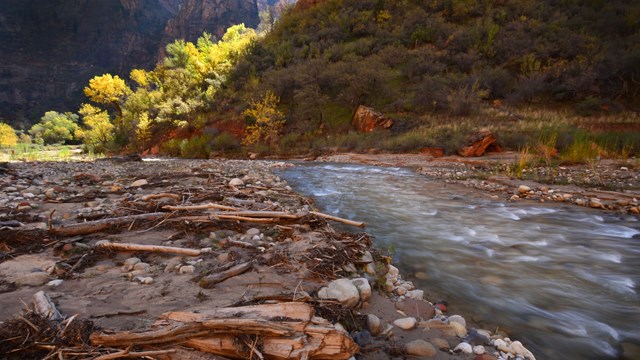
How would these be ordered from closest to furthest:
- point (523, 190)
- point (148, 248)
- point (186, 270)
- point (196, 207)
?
point (186, 270)
point (148, 248)
point (196, 207)
point (523, 190)

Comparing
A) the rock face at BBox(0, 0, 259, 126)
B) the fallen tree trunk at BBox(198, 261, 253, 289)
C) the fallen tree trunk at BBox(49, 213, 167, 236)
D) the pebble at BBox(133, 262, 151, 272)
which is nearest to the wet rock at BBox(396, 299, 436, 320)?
the fallen tree trunk at BBox(198, 261, 253, 289)

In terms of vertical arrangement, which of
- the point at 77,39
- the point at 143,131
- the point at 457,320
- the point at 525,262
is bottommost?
the point at 525,262

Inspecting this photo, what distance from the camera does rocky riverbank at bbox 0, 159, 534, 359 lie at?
1.53 metres

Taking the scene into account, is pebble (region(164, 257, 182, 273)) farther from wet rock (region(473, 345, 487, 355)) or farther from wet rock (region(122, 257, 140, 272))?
wet rock (region(473, 345, 487, 355))

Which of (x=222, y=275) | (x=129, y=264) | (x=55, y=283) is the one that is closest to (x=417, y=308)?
(x=222, y=275)

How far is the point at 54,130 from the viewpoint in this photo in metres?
58.0

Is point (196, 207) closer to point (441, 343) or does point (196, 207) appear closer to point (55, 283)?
point (55, 283)

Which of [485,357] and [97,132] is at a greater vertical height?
[97,132]

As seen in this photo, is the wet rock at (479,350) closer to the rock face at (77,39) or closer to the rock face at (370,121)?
the rock face at (370,121)

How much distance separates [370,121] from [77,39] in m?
108

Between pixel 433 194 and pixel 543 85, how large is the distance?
71.7 ft

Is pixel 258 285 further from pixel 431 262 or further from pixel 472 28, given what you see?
pixel 472 28

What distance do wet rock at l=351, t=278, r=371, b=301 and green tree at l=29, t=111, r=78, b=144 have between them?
239 ft

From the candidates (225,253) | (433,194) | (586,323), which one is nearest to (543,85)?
(433,194)
